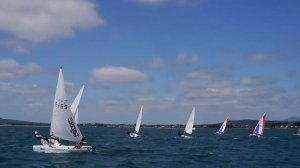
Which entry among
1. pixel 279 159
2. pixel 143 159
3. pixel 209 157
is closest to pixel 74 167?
pixel 143 159

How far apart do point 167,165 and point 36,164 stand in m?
13.6

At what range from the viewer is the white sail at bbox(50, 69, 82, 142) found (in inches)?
2180

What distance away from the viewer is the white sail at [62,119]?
55.4 metres

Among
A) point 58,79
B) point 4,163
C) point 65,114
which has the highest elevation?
point 58,79

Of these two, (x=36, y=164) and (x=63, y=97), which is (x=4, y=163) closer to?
(x=36, y=164)

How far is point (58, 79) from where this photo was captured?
178 ft

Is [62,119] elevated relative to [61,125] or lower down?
elevated

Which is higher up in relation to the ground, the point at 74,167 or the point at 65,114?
the point at 65,114

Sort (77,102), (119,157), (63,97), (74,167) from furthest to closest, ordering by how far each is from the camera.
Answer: (77,102) < (119,157) < (63,97) < (74,167)

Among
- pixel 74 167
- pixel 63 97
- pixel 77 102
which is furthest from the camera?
pixel 77 102

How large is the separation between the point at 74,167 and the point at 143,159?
1197 centimetres

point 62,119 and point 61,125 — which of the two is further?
point 62,119

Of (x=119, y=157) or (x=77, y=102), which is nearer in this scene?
(x=119, y=157)

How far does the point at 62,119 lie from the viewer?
55.8 m
